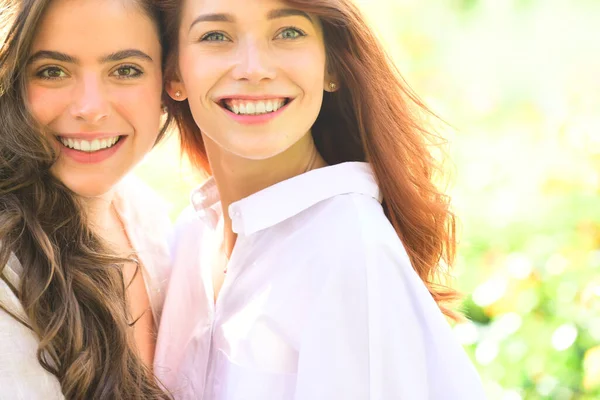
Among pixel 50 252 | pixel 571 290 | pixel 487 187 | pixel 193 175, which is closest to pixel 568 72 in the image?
pixel 487 187

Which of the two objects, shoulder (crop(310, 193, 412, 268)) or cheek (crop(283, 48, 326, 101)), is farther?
cheek (crop(283, 48, 326, 101))

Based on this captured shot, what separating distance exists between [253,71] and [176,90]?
40cm

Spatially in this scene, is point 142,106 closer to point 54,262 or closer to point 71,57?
point 71,57

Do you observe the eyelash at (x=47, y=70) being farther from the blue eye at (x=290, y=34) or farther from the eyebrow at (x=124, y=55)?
the blue eye at (x=290, y=34)

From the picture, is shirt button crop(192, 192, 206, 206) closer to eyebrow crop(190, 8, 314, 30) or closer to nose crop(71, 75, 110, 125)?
nose crop(71, 75, 110, 125)

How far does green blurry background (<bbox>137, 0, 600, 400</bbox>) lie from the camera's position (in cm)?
382

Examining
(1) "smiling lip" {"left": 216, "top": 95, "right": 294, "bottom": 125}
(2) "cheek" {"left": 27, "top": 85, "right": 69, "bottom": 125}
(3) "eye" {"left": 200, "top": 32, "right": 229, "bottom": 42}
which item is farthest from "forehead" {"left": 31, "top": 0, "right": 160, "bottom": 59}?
(1) "smiling lip" {"left": 216, "top": 95, "right": 294, "bottom": 125}

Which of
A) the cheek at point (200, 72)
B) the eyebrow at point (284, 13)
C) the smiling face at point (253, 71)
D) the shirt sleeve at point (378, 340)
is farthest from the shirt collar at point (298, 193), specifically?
the eyebrow at point (284, 13)

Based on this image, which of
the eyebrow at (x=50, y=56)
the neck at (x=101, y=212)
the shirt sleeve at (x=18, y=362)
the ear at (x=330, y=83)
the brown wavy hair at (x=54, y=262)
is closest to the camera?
the shirt sleeve at (x=18, y=362)

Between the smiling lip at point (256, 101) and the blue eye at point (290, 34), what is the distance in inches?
6.9

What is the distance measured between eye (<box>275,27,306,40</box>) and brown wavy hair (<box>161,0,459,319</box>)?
0.07m

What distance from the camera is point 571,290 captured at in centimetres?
396

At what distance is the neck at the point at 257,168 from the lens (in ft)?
8.82

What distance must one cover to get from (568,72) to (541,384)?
2340 mm
